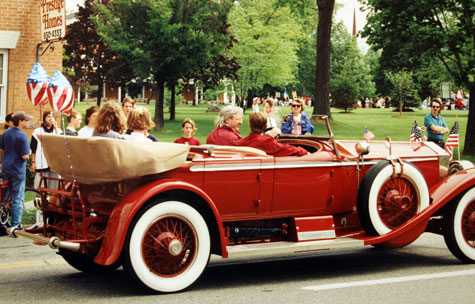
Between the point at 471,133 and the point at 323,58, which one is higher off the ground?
the point at 323,58

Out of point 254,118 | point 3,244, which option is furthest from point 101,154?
point 3,244

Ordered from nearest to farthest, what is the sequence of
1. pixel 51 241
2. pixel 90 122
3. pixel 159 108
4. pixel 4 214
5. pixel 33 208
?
pixel 51 241
pixel 90 122
pixel 4 214
pixel 33 208
pixel 159 108

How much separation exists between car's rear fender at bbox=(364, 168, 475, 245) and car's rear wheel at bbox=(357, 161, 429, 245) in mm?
97

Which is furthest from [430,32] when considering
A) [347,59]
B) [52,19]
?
[347,59]

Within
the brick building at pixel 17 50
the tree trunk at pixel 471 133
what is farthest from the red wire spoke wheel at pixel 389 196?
the tree trunk at pixel 471 133

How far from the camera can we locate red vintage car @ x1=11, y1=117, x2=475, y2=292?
595cm

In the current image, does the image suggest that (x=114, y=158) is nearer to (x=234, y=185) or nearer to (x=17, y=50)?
(x=234, y=185)

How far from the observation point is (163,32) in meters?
30.4

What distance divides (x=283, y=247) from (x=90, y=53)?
32.0 meters

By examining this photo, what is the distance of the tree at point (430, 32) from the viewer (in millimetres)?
21438

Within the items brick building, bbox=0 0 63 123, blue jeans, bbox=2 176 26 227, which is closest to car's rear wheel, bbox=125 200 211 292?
blue jeans, bbox=2 176 26 227

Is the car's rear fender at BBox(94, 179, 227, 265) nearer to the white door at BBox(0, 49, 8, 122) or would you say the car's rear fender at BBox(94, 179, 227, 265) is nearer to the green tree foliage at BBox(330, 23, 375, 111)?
the white door at BBox(0, 49, 8, 122)

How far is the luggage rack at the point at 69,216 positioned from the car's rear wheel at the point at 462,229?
144 inches

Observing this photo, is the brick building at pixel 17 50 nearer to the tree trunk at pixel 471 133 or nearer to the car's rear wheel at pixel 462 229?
the car's rear wheel at pixel 462 229
